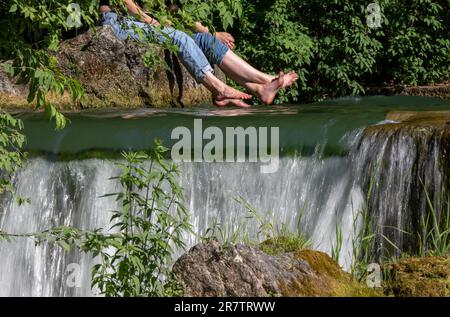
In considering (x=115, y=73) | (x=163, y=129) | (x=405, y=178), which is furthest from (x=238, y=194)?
(x=115, y=73)

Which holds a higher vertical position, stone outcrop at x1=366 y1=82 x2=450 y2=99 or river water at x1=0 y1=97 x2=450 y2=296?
stone outcrop at x1=366 y1=82 x2=450 y2=99

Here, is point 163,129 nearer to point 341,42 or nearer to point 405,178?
point 405,178

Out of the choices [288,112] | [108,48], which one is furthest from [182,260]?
[108,48]

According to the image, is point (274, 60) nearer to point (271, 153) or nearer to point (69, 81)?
point (271, 153)

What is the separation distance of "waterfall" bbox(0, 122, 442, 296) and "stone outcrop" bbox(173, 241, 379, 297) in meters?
1.73

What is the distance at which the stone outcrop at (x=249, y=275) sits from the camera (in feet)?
17.8

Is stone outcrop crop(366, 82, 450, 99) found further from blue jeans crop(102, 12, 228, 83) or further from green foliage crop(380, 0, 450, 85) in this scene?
blue jeans crop(102, 12, 228, 83)

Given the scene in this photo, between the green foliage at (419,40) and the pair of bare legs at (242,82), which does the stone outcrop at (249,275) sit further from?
the green foliage at (419,40)

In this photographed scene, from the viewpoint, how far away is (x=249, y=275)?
17.7ft

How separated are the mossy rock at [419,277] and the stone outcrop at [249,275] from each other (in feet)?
0.50

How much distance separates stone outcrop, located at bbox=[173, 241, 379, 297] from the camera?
5.41 meters

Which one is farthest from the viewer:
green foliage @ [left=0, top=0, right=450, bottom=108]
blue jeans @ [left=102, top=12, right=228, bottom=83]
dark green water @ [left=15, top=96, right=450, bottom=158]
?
green foliage @ [left=0, top=0, right=450, bottom=108]

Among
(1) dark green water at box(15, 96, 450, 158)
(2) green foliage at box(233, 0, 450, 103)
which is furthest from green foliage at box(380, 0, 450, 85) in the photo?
(1) dark green water at box(15, 96, 450, 158)

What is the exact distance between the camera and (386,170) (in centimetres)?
769
